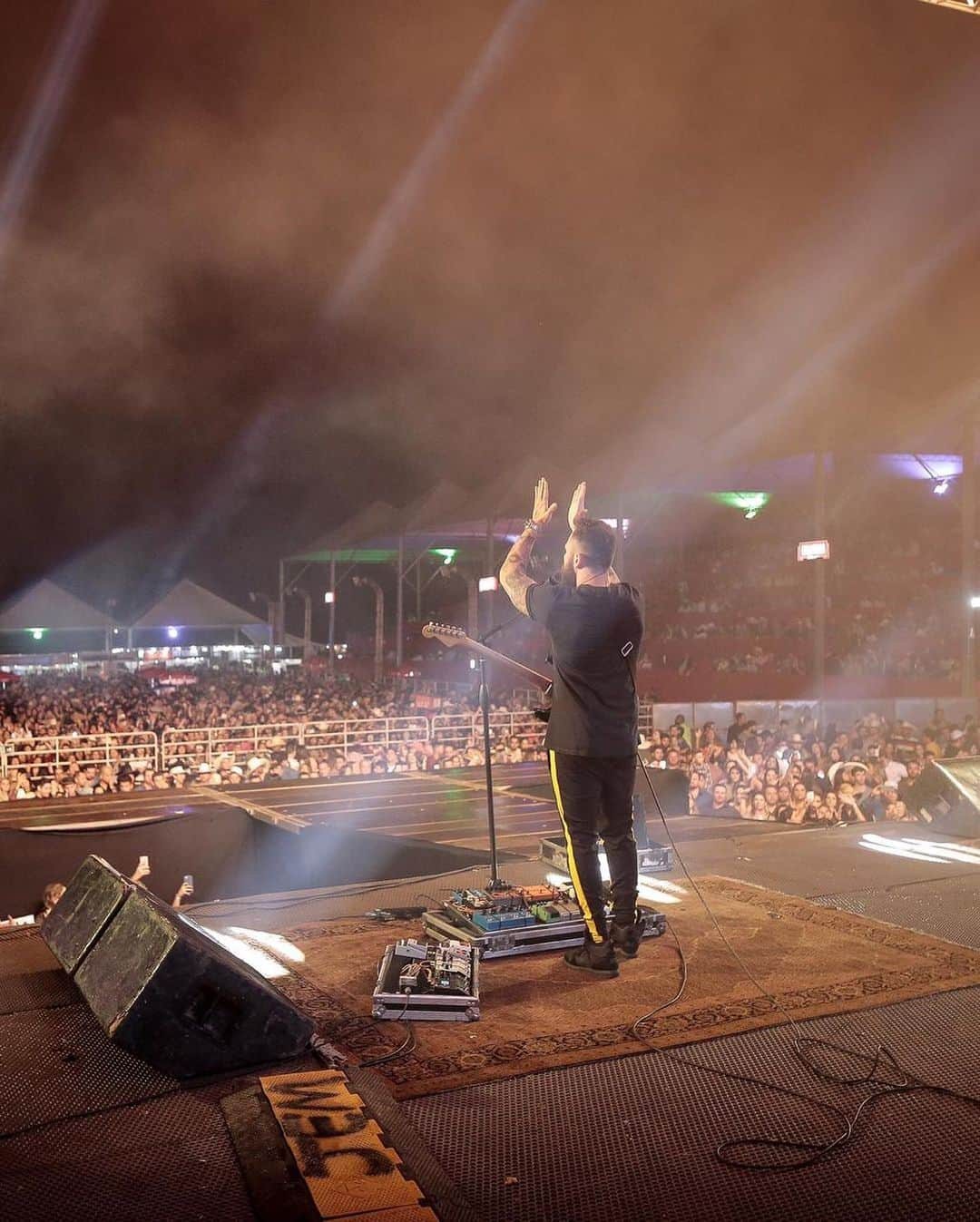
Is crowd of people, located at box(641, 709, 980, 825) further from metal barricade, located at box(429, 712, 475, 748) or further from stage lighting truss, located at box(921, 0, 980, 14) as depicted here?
stage lighting truss, located at box(921, 0, 980, 14)

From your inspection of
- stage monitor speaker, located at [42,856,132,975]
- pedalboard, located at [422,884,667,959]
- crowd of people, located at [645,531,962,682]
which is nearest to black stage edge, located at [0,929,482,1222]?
stage monitor speaker, located at [42,856,132,975]

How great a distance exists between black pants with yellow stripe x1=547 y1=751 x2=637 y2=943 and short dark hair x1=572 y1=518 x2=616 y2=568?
0.74 meters

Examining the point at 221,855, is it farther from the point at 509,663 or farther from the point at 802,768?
the point at 802,768

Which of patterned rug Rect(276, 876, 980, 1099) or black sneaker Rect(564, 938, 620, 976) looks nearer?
patterned rug Rect(276, 876, 980, 1099)

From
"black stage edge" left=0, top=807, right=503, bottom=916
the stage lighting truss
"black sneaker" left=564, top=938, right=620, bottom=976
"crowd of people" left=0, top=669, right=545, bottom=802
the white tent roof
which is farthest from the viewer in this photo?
the white tent roof

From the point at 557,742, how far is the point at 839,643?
20.2 m

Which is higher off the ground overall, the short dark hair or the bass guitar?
the short dark hair

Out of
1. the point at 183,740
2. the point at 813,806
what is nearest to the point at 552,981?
the point at 813,806

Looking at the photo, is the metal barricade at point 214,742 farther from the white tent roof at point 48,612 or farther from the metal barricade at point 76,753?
the white tent roof at point 48,612

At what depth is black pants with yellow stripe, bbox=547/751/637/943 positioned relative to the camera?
3.50m

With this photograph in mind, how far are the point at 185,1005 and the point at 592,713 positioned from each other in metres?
1.71

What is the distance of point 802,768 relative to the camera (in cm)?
1136

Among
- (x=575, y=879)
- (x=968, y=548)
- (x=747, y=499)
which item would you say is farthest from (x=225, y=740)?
(x=747, y=499)

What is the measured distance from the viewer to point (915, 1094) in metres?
2.40
